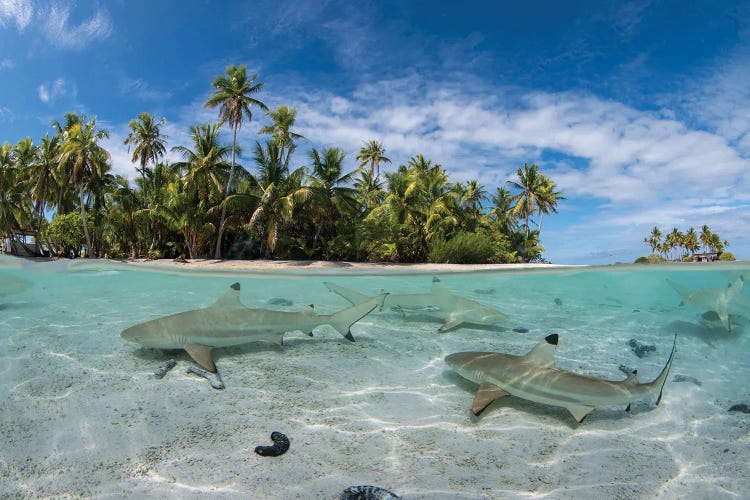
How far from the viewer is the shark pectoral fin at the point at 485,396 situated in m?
3.61

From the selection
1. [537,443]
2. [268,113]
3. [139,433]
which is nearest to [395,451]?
[537,443]

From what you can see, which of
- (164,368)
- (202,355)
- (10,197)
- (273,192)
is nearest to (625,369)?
(202,355)

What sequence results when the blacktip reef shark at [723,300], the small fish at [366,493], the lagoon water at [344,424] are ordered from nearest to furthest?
the small fish at [366,493] → the lagoon water at [344,424] → the blacktip reef shark at [723,300]

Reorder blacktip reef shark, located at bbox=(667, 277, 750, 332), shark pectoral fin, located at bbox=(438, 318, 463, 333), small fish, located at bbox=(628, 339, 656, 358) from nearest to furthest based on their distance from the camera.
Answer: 1. small fish, located at bbox=(628, 339, 656, 358)
2. shark pectoral fin, located at bbox=(438, 318, 463, 333)
3. blacktip reef shark, located at bbox=(667, 277, 750, 332)

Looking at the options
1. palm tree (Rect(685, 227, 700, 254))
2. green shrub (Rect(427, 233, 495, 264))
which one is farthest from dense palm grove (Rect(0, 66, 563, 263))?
palm tree (Rect(685, 227, 700, 254))

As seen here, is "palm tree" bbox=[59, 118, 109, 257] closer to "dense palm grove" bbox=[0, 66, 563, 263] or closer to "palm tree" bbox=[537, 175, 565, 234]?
"dense palm grove" bbox=[0, 66, 563, 263]

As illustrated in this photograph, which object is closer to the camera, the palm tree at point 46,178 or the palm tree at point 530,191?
the palm tree at point 46,178

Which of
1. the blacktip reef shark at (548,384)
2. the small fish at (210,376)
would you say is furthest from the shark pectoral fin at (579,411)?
the small fish at (210,376)

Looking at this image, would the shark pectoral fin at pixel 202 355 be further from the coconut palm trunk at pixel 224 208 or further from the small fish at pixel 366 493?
the coconut palm trunk at pixel 224 208

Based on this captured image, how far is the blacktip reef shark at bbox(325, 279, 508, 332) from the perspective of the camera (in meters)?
6.93

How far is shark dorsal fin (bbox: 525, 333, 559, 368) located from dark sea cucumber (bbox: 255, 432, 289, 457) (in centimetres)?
256

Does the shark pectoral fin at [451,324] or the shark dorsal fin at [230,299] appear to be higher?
the shark dorsal fin at [230,299]

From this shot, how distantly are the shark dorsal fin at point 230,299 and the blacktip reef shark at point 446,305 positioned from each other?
7.06 ft

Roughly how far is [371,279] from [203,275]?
628cm
